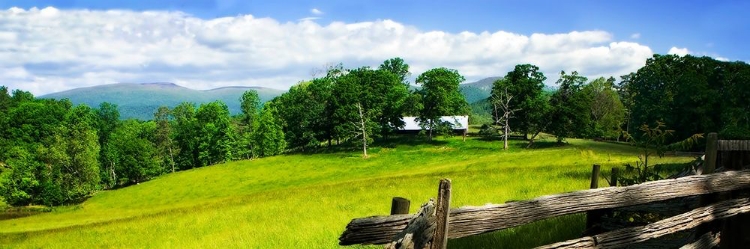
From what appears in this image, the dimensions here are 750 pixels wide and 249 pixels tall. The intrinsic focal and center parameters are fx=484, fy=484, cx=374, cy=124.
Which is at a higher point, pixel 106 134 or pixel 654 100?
pixel 654 100

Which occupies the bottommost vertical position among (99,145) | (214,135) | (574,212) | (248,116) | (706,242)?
(99,145)

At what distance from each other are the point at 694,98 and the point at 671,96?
6941 mm

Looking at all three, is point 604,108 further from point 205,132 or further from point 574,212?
point 574,212

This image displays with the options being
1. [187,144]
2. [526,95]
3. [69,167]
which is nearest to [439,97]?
[526,95]

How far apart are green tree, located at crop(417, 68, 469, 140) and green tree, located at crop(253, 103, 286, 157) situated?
25708 millimetres

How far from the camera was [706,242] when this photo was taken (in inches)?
222

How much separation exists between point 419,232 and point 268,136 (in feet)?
271

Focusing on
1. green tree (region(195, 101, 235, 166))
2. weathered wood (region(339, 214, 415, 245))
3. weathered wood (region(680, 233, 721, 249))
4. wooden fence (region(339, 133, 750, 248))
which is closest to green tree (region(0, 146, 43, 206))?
green tree (region(195, 101, 235, 166))

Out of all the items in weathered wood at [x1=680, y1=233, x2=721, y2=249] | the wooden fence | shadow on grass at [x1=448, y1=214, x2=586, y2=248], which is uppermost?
the wooden fence

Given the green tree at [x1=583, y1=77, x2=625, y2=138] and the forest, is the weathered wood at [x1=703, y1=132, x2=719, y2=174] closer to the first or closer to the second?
the forest

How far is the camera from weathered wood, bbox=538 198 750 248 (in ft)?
14.5

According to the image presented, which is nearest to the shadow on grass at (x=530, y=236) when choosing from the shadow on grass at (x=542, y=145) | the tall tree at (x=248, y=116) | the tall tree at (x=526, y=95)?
the shadow on grass at (x=542, y=145)

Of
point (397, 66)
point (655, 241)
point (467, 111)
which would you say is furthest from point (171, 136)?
point (655, 241)

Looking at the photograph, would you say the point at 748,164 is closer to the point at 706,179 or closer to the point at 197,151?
the point at 706,179
